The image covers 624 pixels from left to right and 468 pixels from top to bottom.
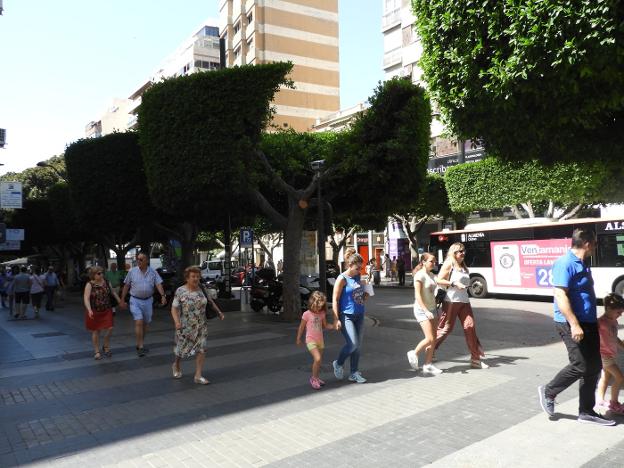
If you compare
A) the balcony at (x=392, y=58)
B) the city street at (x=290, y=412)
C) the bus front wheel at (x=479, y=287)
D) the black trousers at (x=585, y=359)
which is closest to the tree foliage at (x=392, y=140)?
the city street at (x=290, y=412)

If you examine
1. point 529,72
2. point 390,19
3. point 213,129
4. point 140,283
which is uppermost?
point 390,19

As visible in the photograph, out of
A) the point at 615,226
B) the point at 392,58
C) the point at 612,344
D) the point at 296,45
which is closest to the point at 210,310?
the point at 612,344

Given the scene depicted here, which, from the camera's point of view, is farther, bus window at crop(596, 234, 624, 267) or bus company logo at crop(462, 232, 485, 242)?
bus company logo at crop(462, 232, 485, 242)

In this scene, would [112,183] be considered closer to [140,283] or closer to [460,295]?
[140,283]

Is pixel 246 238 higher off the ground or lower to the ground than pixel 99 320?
higher

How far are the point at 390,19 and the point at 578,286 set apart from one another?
35.7m

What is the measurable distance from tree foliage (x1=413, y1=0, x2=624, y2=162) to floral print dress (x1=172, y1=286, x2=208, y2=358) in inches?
181

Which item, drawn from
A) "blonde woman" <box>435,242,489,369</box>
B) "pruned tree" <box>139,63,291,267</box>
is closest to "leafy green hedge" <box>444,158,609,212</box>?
"pruned tree" <box>139,63,291,267</box>

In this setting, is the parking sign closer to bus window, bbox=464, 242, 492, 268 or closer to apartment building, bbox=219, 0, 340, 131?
bus window, bbox=464, 242, 492, 268

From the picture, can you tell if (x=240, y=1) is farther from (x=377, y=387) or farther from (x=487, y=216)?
(x=377, y=387)

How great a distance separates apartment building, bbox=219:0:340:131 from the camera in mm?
49219

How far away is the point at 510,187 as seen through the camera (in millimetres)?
21766

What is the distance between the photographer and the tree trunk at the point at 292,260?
42.5ft

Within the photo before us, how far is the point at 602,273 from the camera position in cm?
1531
